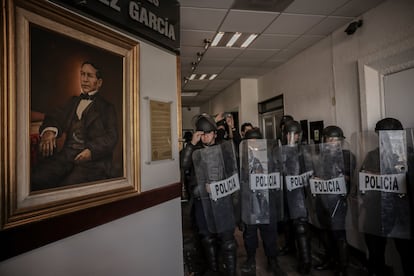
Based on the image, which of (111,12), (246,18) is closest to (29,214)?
(111,12)

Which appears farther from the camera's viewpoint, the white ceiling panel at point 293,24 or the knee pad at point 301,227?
the white ceiling panel at point 293,24

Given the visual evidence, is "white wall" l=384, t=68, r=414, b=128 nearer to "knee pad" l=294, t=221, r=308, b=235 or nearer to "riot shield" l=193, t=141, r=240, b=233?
"knee pad" l=294, t=221, r=308, b=235

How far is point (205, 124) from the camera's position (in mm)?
2906

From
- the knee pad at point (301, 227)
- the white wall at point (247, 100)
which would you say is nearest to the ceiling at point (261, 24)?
the white wall at point (247, 100)

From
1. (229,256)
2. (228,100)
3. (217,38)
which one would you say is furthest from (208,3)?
(228,100)

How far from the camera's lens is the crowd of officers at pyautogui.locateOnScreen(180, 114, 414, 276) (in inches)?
89.3

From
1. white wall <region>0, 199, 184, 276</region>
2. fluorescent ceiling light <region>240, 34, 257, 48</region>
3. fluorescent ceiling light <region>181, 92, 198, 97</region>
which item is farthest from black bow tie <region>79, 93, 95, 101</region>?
fluorescent ceiling light <region>181, 92, 198, 97</region>

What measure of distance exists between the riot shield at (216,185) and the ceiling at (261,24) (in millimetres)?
1621

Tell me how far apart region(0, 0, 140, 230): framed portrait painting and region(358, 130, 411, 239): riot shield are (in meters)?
2.12

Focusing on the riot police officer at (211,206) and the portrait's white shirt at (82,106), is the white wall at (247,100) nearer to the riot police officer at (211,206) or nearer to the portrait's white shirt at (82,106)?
the riot police officer at (211,206)

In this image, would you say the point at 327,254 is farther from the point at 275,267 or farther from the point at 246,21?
the point at 246,21

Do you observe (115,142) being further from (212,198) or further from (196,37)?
(196,37)

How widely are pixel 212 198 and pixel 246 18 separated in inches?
88.1

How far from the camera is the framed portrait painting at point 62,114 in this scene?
112cm
